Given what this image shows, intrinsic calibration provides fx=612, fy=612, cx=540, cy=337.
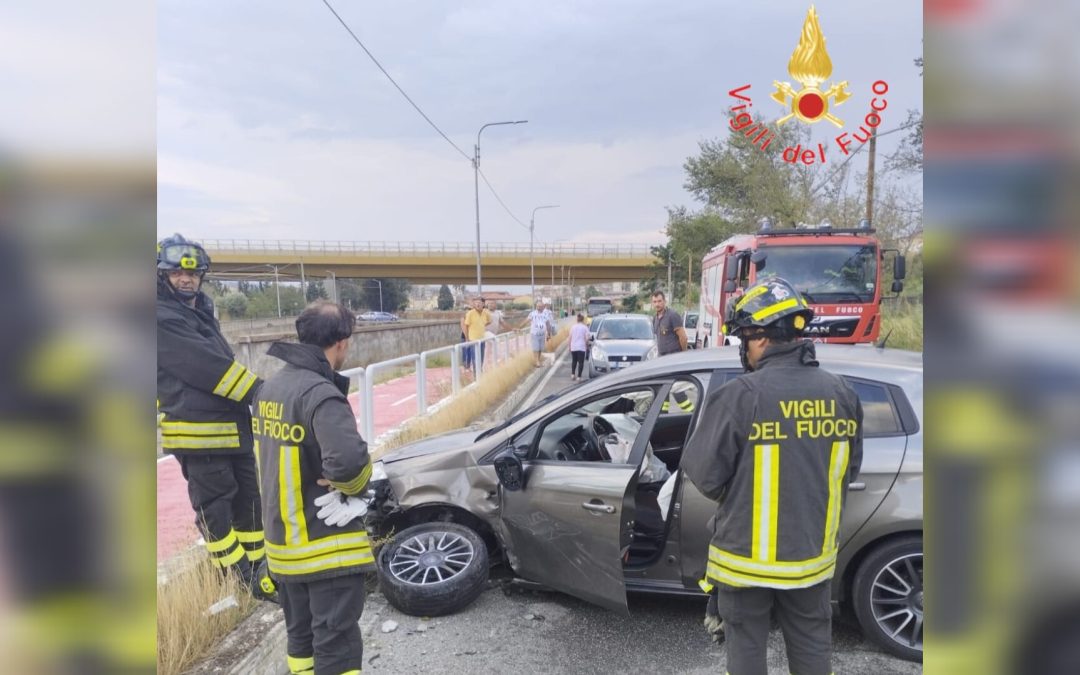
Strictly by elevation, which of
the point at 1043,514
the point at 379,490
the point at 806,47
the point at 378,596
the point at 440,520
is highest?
the point at 806,47

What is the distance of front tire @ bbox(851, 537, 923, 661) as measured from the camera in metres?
2.97

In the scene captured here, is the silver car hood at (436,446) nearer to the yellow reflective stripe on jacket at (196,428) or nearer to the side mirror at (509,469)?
the side mirror at (509,469)

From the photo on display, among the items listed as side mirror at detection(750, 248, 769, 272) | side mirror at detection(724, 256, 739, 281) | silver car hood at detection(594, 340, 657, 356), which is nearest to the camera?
side mirror at detection(750, 248, 769, 272)

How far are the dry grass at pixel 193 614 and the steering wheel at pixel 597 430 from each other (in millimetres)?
2241

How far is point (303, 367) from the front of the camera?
A: 98.3 inches

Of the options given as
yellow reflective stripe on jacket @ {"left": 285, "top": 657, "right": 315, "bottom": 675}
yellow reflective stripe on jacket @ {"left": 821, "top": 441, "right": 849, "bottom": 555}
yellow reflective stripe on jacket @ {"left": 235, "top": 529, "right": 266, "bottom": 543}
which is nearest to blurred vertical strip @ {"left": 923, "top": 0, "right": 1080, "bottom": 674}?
yellow reflective stripe on jacket @ {"left": 821, "top": 441, "right": 849, "bottom": 555}

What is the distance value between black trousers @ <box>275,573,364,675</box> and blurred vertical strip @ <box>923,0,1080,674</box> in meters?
2.29

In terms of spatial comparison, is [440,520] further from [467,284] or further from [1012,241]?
[467,284]

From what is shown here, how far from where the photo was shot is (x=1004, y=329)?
0.61 m

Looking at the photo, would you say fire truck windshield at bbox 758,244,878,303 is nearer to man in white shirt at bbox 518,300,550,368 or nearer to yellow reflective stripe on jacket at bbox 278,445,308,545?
man in white shirt at bbox 518,300,550,368

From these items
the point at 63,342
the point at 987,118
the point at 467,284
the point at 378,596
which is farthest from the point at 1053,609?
the point at 467,284

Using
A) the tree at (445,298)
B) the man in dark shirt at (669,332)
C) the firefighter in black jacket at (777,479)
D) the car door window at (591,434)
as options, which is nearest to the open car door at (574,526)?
the car door window at (591,434)

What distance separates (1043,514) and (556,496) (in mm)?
2791

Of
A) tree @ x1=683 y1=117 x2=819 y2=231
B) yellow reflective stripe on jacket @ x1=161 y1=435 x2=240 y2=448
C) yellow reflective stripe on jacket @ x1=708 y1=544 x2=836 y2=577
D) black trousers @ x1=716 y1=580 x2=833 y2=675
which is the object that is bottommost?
black trousers @ x1=716 y1=580 x2=833 y2=675
